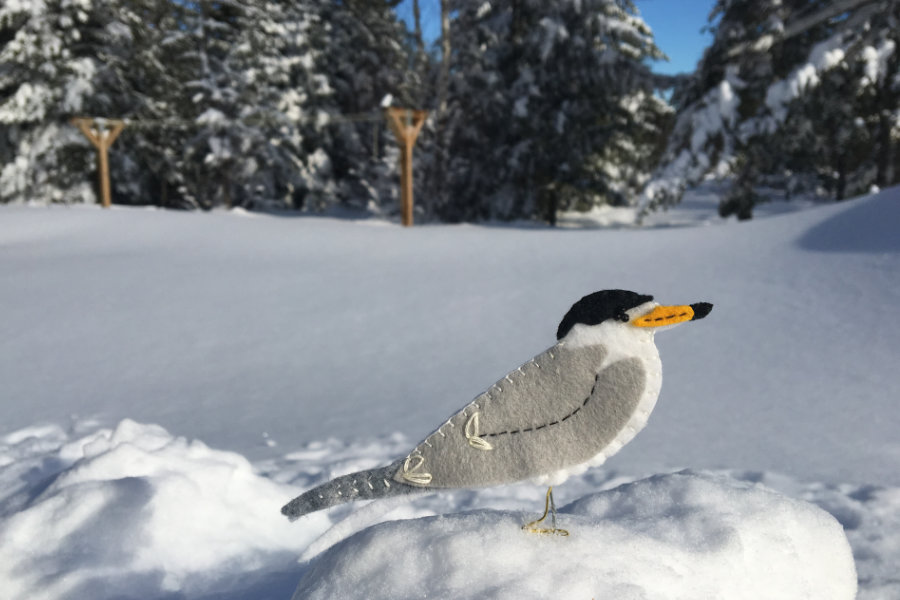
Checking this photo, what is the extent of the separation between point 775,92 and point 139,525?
949 cm

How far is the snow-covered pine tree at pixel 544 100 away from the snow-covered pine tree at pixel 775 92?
2.35 meters

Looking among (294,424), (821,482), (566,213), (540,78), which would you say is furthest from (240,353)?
(566,213)

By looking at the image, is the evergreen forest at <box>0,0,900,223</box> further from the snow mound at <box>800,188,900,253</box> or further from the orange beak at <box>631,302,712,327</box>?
the orange beak at <box>631,302,712,327</box>

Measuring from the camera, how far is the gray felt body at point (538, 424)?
1247mm

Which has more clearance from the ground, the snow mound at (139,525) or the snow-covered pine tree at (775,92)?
the snow-covered pine tree at (775,92)

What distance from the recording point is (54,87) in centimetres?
1420

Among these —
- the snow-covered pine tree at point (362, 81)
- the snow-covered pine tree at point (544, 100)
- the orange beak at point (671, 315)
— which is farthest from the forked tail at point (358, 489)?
the snow-covered pine tree at point (362, 81)

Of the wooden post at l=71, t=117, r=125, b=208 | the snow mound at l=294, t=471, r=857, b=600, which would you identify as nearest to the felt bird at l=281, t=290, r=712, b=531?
the snow mound at l=294, t=471, r=857, b=600

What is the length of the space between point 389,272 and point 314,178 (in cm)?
1391

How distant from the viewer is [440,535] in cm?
139

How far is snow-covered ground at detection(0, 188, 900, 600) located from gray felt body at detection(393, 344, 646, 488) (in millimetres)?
215

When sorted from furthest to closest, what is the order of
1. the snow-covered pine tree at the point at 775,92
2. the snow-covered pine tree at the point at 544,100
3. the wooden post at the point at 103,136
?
the snow-covered pine tree at the point at 544,100 < the wooden post at the point at 103,136 < the snow-covered pine tree at the point at 775,92

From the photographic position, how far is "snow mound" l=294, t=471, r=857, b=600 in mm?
1264

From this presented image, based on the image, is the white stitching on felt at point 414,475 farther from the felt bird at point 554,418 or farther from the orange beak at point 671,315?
the orange beak at point 671,315
